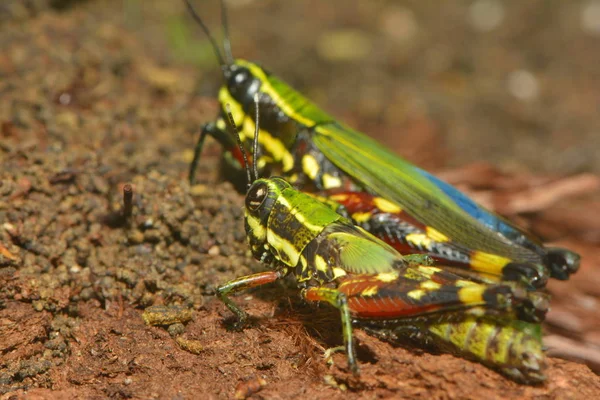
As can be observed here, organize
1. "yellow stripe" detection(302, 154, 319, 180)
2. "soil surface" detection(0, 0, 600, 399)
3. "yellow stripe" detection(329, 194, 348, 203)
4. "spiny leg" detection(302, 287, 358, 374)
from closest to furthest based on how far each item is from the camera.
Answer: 1. "spiny leg" detection(302, 287, 358, 374)
2. "soil surface" detection(0, 0, 600, 399)
3. "yellow stripe" detection(329, 194, 348, 203)
4. "yellow stripe" detection(302, 154, 319, 180)

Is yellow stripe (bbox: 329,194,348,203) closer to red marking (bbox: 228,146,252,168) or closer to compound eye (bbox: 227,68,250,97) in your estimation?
red marking (bbox: 228,146,252,168)

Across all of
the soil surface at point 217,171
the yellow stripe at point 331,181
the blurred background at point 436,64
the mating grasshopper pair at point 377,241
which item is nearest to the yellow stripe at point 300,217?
the mating grasshopper pair at point 377,241

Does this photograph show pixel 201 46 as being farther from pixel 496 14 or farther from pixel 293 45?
pixel 496 14

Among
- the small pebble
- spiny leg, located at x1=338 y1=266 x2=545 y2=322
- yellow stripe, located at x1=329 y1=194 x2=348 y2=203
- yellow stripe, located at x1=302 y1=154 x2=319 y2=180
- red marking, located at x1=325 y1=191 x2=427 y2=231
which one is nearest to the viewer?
spiny leg, located at x1=338 y1=266 x2=545 y2=322

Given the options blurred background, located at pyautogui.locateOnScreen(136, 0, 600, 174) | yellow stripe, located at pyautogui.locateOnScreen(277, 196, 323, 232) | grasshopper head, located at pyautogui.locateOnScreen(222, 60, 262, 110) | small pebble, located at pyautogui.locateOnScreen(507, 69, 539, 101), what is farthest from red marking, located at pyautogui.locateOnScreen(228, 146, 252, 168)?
small pebble, located at pyautogui.locateOnScreen(507, 69, 539, 101)

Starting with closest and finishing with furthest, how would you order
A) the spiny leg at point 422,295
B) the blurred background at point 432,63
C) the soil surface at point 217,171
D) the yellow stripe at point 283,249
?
1. the spiny leg at point 422,295
2. the soil surface at point 217,171
3. the yellow stripe at point 283,249
4. the blurred background at point 432,63

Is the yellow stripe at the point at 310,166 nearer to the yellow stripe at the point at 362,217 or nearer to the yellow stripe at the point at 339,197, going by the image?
the yellow stripe at the point at 339,197
